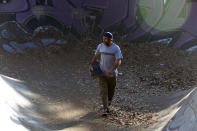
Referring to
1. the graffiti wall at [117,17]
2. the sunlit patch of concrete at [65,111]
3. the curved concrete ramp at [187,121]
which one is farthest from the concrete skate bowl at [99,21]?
the curved concrete ramp at [187,121]

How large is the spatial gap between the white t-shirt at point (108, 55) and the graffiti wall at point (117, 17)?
7689 millimetres

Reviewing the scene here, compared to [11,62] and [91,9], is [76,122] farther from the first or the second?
[91,9]

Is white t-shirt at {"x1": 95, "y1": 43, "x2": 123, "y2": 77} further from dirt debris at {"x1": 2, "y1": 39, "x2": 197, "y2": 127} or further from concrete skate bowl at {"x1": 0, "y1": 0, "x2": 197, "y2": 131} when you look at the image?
concrete skate bowl at {"x1": 0, "y1": 0, "x2": 197, "y2": 131}

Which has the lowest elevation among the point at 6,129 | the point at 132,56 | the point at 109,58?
the point at 132,56

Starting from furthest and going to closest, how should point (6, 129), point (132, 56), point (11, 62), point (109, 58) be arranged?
point (132, 56) → point (11, 62) → point (109, 58) → point (6, 129)

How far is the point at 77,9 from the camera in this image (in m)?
13.8

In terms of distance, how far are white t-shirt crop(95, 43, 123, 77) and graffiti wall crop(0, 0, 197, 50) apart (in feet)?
25.2

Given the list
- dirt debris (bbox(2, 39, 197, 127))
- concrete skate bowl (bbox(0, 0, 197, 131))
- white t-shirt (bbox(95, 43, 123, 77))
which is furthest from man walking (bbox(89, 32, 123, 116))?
concrete skate bowl (bbox(0, 0, 197, 131))

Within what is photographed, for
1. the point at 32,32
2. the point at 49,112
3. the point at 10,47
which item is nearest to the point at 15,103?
the point at 49,112

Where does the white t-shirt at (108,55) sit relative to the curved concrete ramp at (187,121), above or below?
above

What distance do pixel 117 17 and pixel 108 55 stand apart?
8.17 m

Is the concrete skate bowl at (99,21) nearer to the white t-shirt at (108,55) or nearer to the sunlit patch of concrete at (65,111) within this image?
the sunlit patch of concrete at (65,111)

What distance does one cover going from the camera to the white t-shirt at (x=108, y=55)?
5832mm

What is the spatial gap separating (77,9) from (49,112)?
26.8ft
